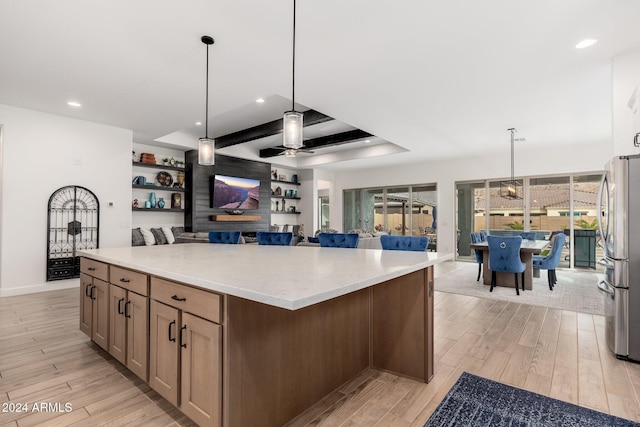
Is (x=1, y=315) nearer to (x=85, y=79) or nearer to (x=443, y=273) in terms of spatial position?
(x=85, y=79)

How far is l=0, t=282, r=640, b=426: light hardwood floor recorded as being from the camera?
186 cm

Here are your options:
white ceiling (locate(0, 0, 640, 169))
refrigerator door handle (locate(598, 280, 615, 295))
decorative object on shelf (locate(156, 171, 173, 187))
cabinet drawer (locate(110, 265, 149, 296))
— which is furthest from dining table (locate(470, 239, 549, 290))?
decorative object on shelf (locate(156, 171, 173, 187))

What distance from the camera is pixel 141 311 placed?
202 centimetres

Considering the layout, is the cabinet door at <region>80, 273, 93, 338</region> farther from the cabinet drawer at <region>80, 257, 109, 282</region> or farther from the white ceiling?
the white ceiling

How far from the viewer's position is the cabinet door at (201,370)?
1.46 m

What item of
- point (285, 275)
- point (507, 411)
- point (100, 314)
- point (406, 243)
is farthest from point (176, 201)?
point (507, 411)

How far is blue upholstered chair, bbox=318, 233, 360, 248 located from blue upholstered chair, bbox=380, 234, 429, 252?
0.34 meters

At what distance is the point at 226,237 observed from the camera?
14.0 ft

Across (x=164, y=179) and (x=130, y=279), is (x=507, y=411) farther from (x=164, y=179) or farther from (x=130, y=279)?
(x=164, y=179)

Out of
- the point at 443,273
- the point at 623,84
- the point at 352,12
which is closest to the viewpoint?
the point at 352,12

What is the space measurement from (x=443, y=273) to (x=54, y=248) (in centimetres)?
699

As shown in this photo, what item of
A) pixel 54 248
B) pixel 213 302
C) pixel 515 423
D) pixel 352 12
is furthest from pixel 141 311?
pixel 54 248

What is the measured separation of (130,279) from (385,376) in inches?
74.2

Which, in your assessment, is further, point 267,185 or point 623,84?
point 267,185
